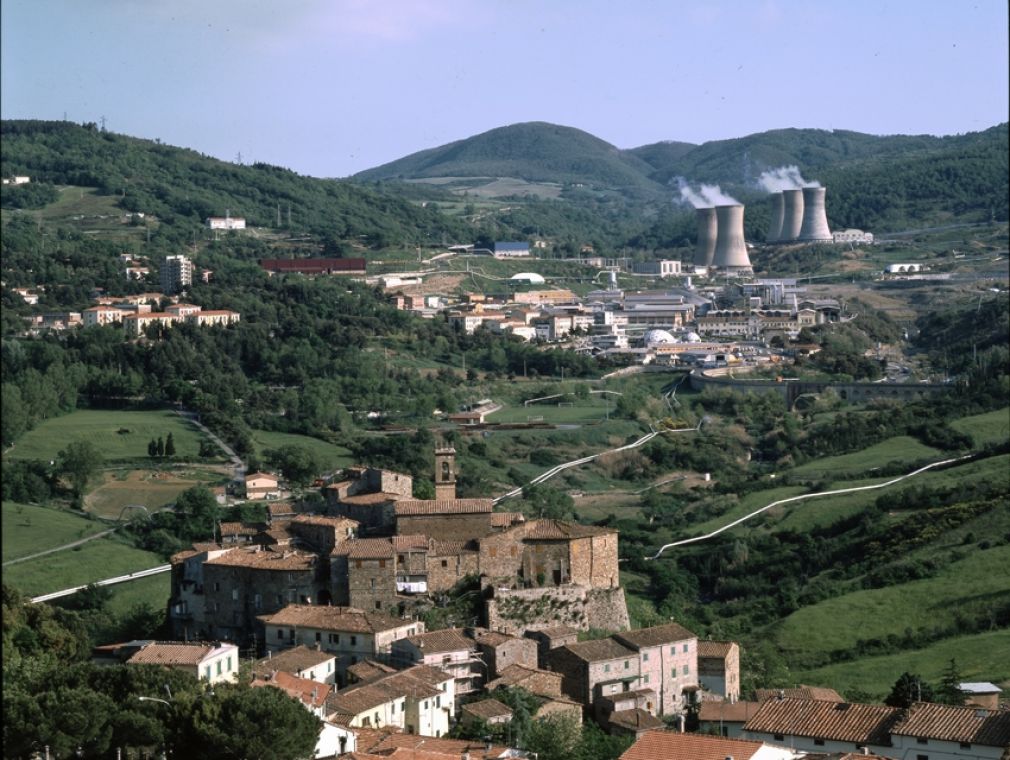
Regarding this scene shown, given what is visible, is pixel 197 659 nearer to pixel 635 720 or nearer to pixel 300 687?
pixel 300 687

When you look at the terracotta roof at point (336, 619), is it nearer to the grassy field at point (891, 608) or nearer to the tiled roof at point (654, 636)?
the tiled roof at point (654, 636)

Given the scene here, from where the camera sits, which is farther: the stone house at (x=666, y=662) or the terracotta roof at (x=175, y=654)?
the stone house at (x=666, y=662)

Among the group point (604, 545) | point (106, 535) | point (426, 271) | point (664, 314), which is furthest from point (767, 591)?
point (426, 271)

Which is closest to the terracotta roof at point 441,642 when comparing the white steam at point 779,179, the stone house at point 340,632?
the stone house at point 340,632

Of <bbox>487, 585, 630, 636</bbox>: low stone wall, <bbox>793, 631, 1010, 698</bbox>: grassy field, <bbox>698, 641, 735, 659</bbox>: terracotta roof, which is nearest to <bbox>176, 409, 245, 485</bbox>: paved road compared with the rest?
<bbox>793, 631, 1010, 698</bbox>: grassy field

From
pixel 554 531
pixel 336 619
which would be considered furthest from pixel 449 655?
pixel 554 531
